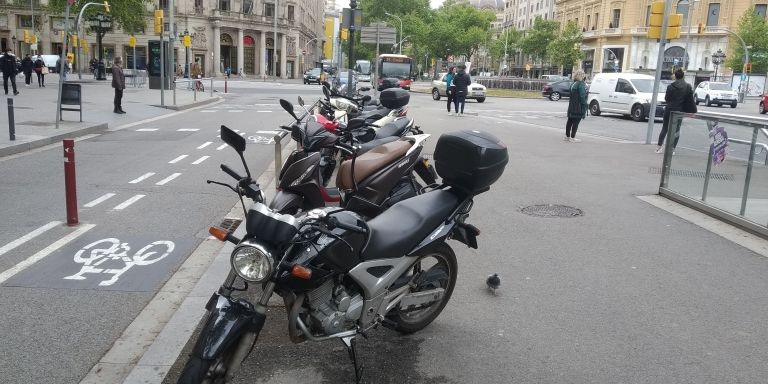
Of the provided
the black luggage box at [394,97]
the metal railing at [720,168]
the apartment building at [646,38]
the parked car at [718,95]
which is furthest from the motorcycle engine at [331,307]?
the apartment building at [646,38]

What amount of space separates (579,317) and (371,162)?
199 centimetres

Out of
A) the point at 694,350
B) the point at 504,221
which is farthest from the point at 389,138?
the point at 694,350

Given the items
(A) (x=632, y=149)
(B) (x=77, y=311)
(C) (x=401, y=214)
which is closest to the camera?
(C) (x=401, y=214)

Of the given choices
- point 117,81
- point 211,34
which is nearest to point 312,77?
point 211,34

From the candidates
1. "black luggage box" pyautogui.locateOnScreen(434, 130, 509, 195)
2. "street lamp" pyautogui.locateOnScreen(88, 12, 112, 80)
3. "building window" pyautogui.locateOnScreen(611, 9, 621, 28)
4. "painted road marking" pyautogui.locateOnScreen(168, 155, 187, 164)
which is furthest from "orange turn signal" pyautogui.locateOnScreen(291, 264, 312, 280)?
"building window" pyautogui.locateOnScreen(611, 9, 621, 28)

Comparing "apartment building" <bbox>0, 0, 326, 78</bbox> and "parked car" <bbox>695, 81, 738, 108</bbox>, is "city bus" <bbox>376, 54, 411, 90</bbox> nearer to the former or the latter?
"parked car" <bbox>695, 81, 738, 108</bbox>

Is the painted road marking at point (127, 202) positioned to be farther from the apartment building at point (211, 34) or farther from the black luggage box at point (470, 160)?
the apartment building at point (211, 34)

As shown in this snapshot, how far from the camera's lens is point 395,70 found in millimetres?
46125

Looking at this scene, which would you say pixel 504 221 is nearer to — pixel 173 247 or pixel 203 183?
pixel 173 247

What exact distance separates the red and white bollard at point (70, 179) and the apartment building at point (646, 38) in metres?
68.7

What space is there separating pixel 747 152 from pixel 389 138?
13.7 ft

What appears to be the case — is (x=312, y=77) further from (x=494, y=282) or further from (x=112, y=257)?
(x=494, y=282)

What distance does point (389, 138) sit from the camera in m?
7.12

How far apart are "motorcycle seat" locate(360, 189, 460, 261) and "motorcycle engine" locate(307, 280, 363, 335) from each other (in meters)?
0.23
